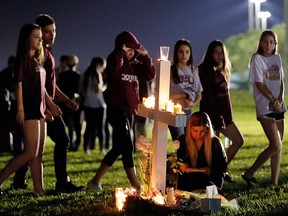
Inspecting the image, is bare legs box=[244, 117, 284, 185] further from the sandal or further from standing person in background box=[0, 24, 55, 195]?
standing person in background box=[0, 24, 55, 195]

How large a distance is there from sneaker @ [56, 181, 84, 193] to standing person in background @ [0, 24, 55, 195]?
814 millimetres

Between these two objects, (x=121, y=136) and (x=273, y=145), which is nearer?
(x=121, y=136)

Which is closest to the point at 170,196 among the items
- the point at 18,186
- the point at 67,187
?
the point at 67,187

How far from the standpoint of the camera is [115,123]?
9.77 meters

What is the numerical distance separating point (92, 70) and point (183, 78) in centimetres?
576

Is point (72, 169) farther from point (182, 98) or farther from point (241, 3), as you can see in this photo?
point (241, 3)

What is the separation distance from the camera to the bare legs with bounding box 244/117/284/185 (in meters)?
10.3

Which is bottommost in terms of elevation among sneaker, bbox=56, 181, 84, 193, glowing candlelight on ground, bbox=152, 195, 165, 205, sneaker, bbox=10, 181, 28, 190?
sneaker, bbox=10, 181, 28, 190

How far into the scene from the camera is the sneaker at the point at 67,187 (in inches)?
394

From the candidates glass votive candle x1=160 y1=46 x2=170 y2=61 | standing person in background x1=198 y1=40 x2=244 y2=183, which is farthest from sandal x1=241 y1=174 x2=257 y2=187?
glass votive candle x1=160 y1=46 x2=170 y2=61

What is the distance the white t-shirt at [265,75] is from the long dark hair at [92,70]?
18.1ft

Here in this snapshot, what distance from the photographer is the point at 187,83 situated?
1012cm

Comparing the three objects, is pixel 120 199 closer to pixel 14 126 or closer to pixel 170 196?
pixel 170 196

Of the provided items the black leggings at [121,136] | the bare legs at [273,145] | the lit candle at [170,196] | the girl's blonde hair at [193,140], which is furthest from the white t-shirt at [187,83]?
the lit candle at [170,196]
